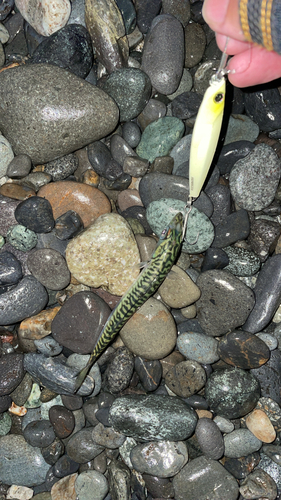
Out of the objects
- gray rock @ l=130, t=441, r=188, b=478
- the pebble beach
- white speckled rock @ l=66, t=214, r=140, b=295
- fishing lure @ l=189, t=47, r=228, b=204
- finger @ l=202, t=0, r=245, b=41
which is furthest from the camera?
white speckled rock @ l=66, t=214, r=140, b=295

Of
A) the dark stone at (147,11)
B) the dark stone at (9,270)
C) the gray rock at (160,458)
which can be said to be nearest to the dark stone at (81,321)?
the dark stone at (9,270)

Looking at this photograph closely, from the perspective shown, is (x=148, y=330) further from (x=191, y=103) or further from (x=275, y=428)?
(x=191, y=103)

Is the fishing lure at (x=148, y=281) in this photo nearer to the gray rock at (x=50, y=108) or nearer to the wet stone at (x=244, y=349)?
the wet stone at (x=244, y=349)

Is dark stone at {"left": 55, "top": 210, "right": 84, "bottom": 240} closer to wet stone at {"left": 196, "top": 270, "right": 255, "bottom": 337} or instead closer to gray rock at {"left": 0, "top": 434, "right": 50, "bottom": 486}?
wet stone at {"left": 196, "top": 270, "right": 255, "bottom": 337}

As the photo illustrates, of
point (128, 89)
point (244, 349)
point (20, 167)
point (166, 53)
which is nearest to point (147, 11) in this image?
point (166, 53)

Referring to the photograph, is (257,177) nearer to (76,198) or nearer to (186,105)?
(186,105)

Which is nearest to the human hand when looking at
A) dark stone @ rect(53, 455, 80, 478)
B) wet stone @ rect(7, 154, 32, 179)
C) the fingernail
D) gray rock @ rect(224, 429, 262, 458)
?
the fingernail
